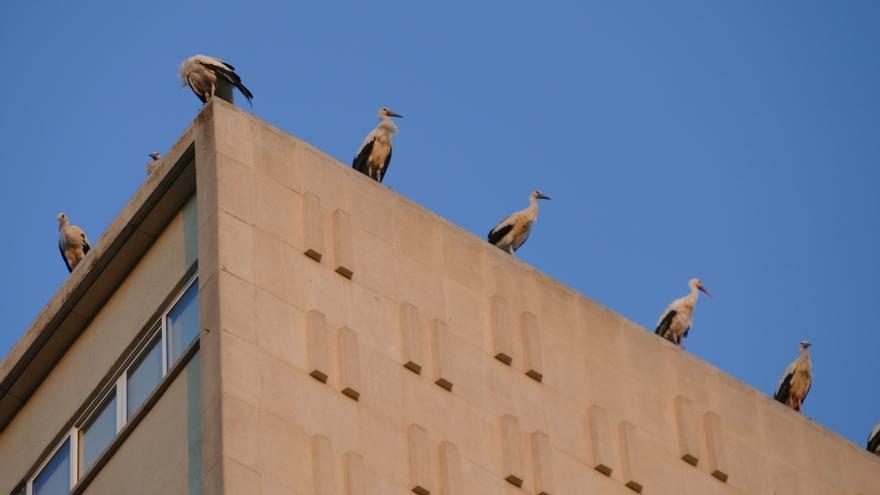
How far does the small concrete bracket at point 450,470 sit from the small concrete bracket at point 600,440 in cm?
310

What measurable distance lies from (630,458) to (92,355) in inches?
311

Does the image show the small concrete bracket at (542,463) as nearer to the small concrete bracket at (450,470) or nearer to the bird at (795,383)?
the small concrete bracket at (450,470)

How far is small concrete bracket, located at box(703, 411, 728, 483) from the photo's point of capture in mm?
35719

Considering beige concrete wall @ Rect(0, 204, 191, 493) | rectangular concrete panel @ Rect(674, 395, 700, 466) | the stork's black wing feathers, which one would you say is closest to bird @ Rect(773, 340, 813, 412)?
the stork's black wing feathers

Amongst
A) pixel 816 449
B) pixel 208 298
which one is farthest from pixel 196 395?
pixel 816 449

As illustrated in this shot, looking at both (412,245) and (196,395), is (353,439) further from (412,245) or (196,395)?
(412,245)

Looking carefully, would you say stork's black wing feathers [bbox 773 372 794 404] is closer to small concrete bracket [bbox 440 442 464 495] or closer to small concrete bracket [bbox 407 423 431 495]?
small concrete bracket [bbox 440 442 464 495]

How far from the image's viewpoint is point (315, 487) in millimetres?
29031

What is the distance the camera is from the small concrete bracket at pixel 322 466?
29.1m

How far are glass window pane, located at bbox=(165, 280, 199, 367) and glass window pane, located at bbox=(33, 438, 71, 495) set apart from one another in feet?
8.66

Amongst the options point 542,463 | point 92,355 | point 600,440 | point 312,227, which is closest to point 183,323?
point 312,227

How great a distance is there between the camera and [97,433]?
3228 cm

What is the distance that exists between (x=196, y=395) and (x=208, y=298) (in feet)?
4.06

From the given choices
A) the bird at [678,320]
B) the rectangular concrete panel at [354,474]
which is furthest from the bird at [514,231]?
the rectangular concrete panel at [354,474]
